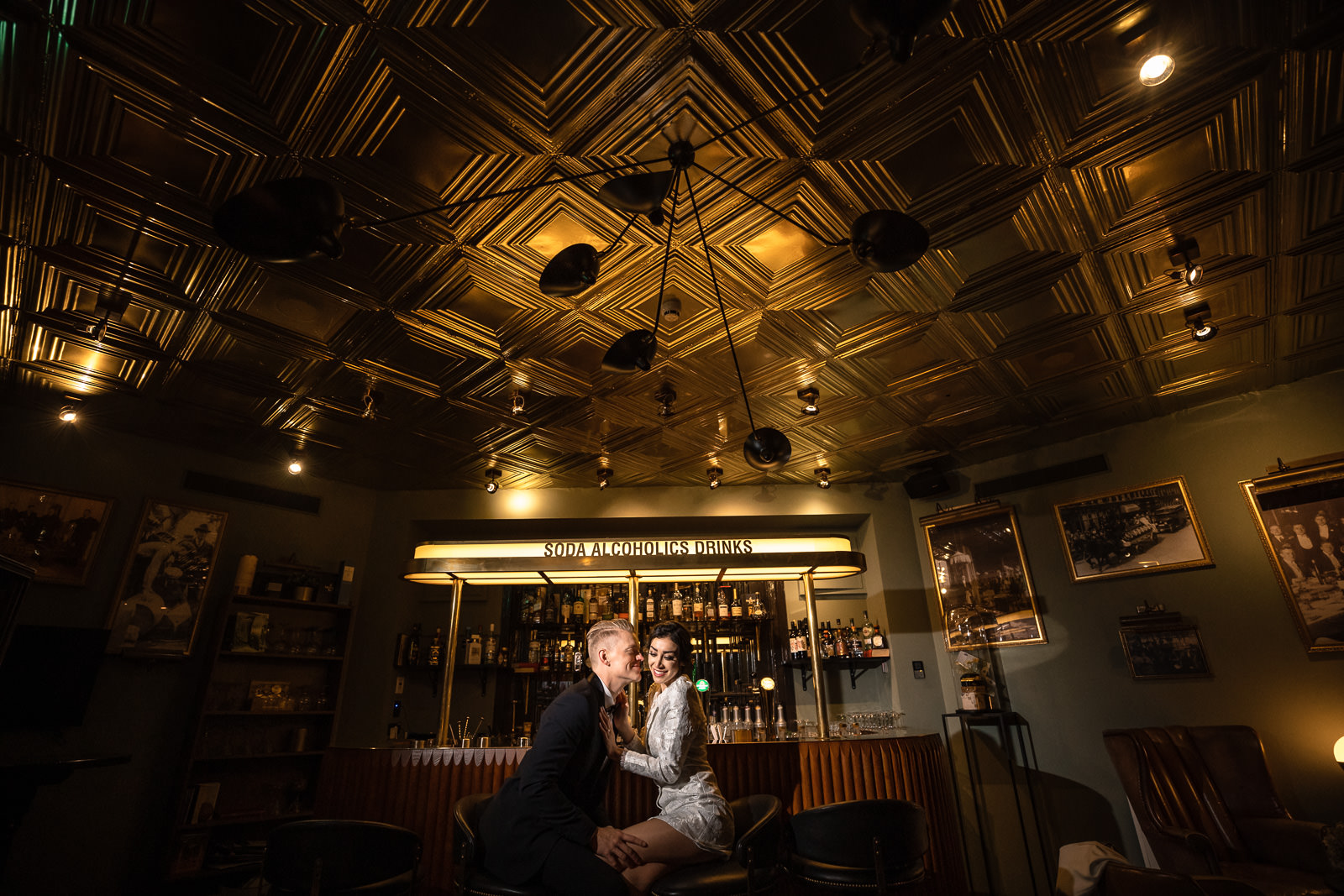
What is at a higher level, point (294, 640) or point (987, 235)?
point (987, 235)

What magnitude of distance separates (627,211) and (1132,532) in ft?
18.8

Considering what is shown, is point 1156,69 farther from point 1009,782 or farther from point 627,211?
point 1009,782

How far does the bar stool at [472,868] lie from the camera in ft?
7.97

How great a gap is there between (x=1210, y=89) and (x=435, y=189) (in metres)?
3.82

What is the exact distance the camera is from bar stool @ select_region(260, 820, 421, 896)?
2.49m

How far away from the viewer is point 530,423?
235 inches

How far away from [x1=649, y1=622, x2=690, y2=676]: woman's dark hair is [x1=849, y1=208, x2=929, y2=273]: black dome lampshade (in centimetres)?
190

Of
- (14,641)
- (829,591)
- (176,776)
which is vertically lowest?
(176,776)

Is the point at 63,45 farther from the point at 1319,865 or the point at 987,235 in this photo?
the point at 1319,865

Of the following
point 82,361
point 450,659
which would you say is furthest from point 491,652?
point 82,361

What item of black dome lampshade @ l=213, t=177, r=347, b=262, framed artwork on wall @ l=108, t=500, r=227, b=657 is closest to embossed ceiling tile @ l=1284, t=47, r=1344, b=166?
black dome lampshade @ l=213, t=177, r=347, b=262

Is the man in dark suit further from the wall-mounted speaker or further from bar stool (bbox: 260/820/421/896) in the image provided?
the wall-mounted speaker

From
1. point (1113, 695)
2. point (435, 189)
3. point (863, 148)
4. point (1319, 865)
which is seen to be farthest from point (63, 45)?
point (1113, 695)

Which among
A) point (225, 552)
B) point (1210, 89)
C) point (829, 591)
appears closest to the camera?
point (1210, 89)
